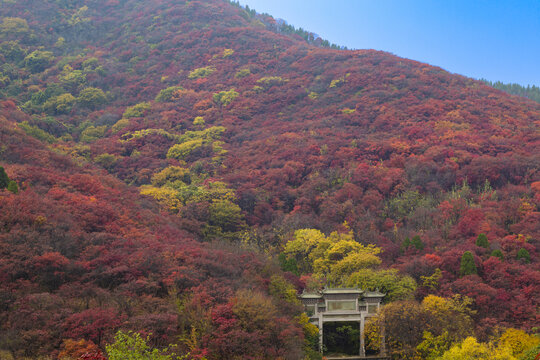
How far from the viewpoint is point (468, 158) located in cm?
4706

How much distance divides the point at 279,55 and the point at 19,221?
68.7 metres

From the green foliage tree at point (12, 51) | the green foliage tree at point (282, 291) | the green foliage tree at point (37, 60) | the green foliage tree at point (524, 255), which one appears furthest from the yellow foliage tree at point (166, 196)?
the green foliage tree at point (12, 51)

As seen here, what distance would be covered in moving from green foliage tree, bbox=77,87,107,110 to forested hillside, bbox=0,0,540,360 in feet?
1.06

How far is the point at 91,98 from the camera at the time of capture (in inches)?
2862

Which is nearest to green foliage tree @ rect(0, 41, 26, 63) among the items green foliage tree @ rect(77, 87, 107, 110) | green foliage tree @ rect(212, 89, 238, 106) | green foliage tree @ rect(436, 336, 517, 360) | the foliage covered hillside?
green foliage tree @ rect(77, 87, 107, 110)

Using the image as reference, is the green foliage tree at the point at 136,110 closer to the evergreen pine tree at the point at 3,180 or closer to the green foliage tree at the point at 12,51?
the green foliage tree at the point at 12,51

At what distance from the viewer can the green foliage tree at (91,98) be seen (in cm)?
7221

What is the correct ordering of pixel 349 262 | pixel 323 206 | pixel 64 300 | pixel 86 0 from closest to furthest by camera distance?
pixel 64 300 < pixel 349 262 < pixel 323 206 < pixel 86 0

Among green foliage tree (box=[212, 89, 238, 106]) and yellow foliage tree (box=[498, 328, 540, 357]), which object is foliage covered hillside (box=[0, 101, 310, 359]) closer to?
yellow foliage tree (box=[498, 328, 540, 357])

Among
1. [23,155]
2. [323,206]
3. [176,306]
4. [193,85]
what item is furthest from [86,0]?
[176,306]

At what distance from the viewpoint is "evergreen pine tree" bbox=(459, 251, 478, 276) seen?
29469 mm

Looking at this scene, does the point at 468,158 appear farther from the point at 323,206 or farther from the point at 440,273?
the point at 440,273

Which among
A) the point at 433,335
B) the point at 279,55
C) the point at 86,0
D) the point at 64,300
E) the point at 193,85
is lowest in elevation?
the point at 433,335

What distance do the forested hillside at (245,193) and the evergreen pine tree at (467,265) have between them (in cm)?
19
